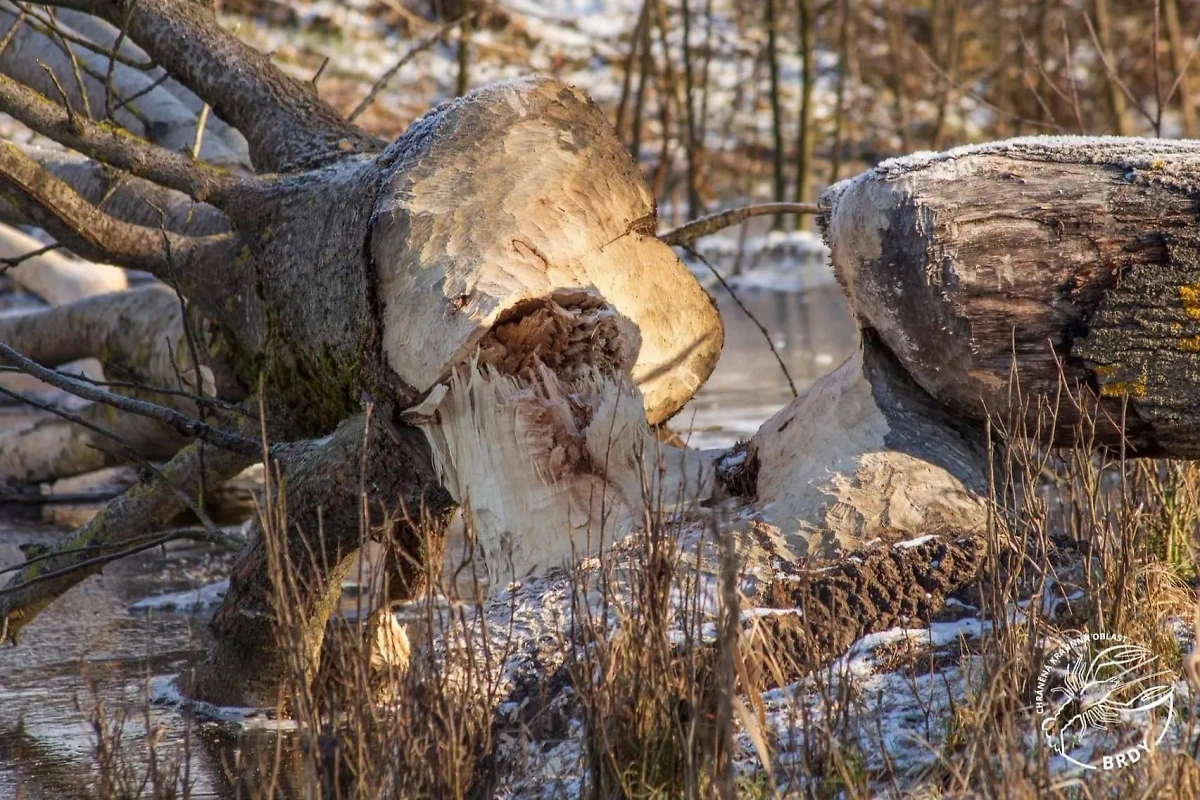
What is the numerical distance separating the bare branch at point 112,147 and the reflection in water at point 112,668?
115 cm

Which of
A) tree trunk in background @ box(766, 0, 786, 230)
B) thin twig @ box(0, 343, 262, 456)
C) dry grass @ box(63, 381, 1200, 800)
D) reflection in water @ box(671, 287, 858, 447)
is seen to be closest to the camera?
dry grass @ box(63, 381, 1200, 800)

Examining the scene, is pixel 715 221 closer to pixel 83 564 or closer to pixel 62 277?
pixel 83 564

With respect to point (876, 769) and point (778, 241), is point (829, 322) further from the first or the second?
point (876, 769)

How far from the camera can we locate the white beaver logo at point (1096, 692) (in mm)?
2271

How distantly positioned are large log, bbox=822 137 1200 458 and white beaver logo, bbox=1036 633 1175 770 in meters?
0.57

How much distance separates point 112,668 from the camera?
382 cm

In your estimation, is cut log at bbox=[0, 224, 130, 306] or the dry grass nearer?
the dry grass

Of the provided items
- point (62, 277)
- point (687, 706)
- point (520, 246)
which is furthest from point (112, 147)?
point (62, 277)

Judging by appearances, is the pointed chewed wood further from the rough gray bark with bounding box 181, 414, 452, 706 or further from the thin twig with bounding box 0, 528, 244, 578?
the thin twig with bounding box 0, 528, 244, 578

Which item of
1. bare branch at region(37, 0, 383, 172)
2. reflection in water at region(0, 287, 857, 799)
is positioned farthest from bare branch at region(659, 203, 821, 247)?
bare branch at region(37, 0, 383, 172)

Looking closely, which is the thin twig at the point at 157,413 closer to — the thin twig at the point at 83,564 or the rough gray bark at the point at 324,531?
the rough gray bark at the point at 324,531

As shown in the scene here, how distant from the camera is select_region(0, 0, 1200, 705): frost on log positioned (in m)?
2.78

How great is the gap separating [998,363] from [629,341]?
0.93 metres

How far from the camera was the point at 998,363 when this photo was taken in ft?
9.30
